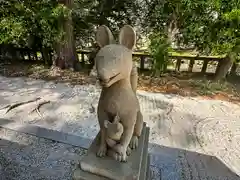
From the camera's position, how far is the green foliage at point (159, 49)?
17.0 ft

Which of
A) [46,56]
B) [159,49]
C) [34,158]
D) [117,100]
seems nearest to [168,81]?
[159,49]

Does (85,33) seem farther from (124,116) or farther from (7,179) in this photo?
(124,116)

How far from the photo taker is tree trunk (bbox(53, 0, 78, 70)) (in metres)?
5.84

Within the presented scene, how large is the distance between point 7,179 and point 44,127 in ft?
3.59

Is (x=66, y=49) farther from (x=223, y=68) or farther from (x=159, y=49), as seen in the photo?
(x=223, y=68)

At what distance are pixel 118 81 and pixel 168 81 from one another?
4604 mm

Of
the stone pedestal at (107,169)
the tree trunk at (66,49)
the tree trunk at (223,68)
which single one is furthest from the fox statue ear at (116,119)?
the tree trunk at (223,68)

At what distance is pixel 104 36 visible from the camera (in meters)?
1.34

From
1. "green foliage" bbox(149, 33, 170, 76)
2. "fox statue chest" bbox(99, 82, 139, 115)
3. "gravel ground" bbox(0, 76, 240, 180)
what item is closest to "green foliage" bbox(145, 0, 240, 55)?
"green foliage" bbox(149, 33, 170, 76)

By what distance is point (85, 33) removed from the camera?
6.98 metres

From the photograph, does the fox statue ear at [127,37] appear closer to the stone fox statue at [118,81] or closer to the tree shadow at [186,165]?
the stone fox statue at [118,81]

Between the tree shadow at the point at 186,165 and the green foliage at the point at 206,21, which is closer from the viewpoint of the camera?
the tree shadow at the point at 186,165

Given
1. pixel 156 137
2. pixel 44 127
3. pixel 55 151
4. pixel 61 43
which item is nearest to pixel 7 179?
pixel 55 151

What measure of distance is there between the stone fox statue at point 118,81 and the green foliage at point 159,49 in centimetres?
385
